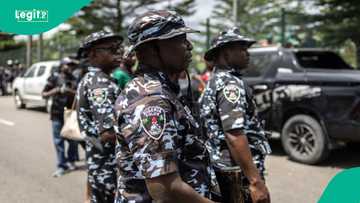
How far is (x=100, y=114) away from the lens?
3260 millimetres

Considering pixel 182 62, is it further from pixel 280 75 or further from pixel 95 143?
pixel 280 75

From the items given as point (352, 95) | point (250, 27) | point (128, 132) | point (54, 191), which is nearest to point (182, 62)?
point (128, 132)

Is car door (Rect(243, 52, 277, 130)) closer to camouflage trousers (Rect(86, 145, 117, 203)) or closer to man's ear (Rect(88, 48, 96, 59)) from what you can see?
man's ear (Rect(88, 48, 96, 59))

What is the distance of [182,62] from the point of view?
2.00m

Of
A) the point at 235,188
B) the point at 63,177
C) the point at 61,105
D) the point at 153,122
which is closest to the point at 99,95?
the point at 235,188

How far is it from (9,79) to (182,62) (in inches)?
929

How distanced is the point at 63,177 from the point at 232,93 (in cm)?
418

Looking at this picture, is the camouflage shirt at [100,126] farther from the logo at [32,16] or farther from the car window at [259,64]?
the car window at [259,64]

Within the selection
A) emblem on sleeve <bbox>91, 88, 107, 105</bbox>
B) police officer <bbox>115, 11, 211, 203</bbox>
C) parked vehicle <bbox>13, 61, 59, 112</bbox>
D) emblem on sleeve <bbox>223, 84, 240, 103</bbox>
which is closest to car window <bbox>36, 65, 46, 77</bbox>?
parked vehicle <bbox>13, 61, 59, 112</bbox>

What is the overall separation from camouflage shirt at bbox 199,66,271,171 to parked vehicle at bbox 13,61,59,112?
11361mm

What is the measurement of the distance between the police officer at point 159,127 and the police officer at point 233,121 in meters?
0.64

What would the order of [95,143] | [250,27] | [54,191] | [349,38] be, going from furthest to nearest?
1. [250,27]
2. [349,38]
3. [54,191]
4. [95,143]

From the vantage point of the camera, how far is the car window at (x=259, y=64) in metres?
7.60

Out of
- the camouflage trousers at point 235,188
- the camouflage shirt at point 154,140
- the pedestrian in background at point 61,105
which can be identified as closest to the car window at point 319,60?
the pedestrian in background at point 61,105
